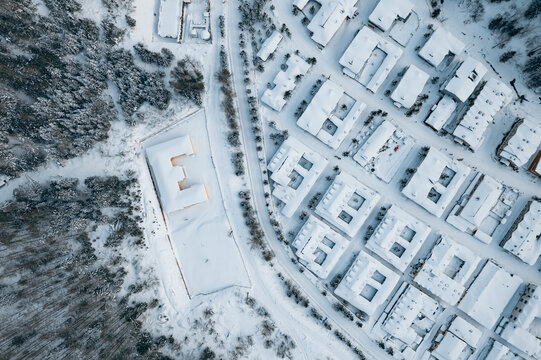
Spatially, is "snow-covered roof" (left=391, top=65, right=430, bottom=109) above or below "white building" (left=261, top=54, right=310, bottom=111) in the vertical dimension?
above

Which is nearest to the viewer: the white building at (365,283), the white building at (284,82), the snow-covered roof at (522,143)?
the snow-covered roof at (522,143)

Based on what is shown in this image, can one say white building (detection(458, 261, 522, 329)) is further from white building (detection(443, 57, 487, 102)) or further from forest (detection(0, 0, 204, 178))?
forest (detection(0, 0, 204, 178))

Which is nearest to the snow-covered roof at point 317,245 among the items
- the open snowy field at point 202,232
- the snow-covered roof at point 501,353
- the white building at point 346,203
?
the white building at point 346,203

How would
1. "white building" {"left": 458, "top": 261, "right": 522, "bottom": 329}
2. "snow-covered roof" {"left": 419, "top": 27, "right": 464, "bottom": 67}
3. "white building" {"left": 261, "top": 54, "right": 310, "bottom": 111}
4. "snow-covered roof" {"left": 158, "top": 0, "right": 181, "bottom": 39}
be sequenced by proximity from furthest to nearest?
"snow-covered roof" {"left": 158, "top": 0, "right": 181, "bottom": 39}
"white building" {"left": 261, "top": 54, "right": 310, "bottom": 111}
"snow-covered roof" {"left": 419, "top": 27, "right": 464, "bottom": 67}
"white building" {"left": 458, "top": 261, "right": 522, "bottom": 329}

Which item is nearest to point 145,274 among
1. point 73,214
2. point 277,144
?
point 73,214

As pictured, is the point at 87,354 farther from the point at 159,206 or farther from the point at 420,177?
the point at 420,177

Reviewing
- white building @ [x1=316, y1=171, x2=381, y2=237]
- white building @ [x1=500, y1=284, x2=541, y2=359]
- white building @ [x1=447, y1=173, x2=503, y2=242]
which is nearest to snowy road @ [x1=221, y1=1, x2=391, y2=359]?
white building @ [x1=316, y1=171, x2=381, y2=237]

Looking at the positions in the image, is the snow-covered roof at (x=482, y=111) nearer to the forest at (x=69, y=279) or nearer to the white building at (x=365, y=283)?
the white building at (x=365, y=283)
